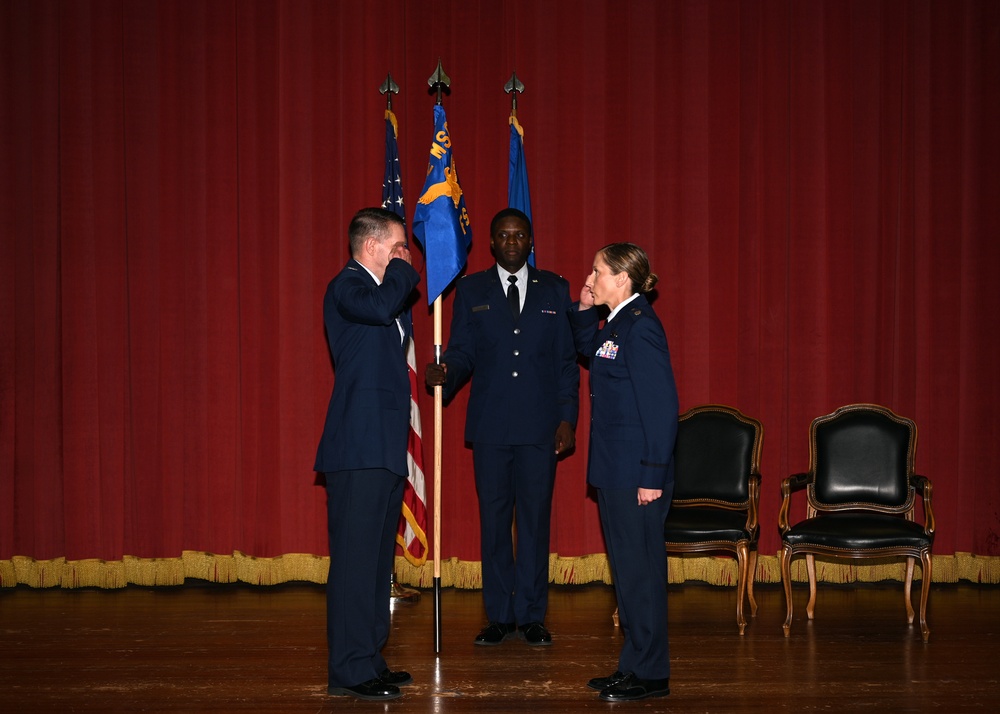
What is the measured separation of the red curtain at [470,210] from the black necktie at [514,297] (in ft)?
3.35

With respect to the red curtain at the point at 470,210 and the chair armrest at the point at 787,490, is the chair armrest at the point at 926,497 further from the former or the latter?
the red curtain at the point at 470,210

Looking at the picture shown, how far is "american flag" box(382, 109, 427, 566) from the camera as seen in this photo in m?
4.64

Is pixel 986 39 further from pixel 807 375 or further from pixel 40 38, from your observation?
pixel 40 38

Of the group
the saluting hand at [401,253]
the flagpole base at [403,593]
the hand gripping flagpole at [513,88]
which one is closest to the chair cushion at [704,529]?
the flagpole base at [403,593]

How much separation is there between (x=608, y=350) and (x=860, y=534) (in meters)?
1.81

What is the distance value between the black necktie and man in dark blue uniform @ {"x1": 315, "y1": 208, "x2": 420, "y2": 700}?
0.93m

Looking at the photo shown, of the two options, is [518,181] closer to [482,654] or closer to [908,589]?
[482,654]

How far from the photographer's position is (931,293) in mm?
5211

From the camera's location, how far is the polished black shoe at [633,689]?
3225 millimetres

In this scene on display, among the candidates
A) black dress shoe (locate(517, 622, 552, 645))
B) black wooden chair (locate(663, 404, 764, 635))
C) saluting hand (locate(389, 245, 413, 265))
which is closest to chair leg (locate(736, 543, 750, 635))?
black wooden chair (locate(663, 404, 764, 635))

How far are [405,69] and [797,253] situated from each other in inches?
98.2

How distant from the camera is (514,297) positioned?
4.16m

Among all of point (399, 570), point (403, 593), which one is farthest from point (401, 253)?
point (399, 570)

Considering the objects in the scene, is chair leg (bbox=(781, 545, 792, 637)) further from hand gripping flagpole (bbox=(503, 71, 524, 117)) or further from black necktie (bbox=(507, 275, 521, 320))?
hand gripping flagpole (bbox=(503, 71, 524, 117))
